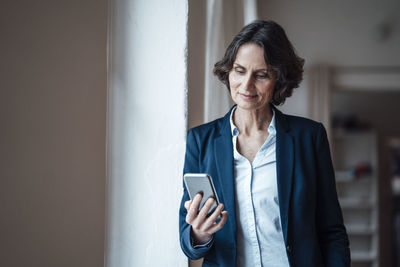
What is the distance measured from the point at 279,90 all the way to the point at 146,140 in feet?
1.67

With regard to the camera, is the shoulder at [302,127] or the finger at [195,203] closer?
the finger at [195,203]

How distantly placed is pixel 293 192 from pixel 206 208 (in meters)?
0.30

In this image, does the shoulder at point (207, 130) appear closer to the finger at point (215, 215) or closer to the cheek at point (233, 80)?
the cheek at point (233, 80)

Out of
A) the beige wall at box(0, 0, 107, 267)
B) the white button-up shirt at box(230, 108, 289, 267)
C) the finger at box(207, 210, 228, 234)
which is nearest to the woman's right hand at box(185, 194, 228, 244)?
the finger at box(207, 210, 228, 234)

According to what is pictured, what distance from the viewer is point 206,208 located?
113 centimetres

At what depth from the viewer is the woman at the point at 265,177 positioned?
4.08 ft

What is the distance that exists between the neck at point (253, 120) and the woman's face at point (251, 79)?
73 mm


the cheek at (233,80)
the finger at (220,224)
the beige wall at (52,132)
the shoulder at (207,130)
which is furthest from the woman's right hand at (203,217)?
the beige wall at (52,132)

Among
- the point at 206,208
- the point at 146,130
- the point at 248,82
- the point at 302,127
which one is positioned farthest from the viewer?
the point at 146,130

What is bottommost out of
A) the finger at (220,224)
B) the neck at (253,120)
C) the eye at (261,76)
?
the finger at (220,224)

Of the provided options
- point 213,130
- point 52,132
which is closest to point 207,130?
point 213,130

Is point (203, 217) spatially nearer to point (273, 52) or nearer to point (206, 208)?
point (206, 208)

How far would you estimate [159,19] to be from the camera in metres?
1.52

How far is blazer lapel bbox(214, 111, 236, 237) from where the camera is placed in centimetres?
125
